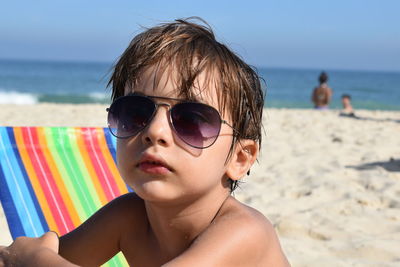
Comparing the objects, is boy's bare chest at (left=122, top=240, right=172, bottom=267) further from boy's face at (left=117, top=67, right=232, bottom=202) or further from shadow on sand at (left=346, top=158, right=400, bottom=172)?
shadow on sand at (left=346, top=158, right=400, bottom=172)

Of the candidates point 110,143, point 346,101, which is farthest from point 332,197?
point 346,101

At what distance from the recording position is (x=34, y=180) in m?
2.59

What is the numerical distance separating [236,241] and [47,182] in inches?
56.7

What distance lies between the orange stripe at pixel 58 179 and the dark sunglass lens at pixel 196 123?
4.01 ft

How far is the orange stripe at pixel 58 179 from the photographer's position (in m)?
2.51

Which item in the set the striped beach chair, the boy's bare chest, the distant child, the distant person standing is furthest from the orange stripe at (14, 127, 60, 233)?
the distant person standing

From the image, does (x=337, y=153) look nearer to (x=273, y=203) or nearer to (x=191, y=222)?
(x=273, y=203)

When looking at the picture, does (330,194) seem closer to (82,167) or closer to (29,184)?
(82,167)

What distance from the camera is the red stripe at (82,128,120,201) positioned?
265 centimetres

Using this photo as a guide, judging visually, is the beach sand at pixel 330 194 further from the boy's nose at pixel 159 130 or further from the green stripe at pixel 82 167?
the boy's nose at pixel 159 130

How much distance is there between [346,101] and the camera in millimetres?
12484

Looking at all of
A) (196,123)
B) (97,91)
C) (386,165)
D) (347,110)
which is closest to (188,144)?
(196,123)

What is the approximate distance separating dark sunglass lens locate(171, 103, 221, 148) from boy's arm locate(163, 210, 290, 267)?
0.73ft

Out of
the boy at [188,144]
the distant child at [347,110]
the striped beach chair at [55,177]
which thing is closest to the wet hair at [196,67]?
the boy at [188,144]
